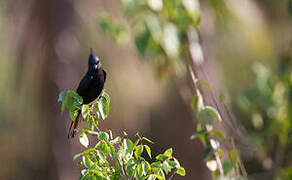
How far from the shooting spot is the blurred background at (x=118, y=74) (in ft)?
11.0

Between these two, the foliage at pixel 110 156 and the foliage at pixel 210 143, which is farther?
the foliage at pixel 210 143

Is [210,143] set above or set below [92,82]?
below

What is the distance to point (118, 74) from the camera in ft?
16.3

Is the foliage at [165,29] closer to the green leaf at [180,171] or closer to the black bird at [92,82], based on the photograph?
the black bird at [92,82]

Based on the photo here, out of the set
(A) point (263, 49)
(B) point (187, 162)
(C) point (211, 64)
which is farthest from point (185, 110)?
(A) point (263, 49)

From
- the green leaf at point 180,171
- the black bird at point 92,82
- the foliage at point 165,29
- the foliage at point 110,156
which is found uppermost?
the foliage at point 165,29

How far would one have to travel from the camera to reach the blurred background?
336 centimetres

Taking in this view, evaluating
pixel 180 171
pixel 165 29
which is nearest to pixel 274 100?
pixel 165 29

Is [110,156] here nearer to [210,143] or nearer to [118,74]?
[210,143]

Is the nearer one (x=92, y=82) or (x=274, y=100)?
(x=92, y=82)

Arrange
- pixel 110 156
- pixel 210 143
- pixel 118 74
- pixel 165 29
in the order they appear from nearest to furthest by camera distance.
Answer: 1. pixel 110 156
2. pixel 210 143
3. pixel 165 29
4. pixel 118 74

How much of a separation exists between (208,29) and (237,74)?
2157 millimetres

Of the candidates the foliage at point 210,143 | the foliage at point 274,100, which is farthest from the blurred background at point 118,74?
the foliage at point 210,143

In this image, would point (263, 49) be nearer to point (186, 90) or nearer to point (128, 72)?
point (186, 90)
